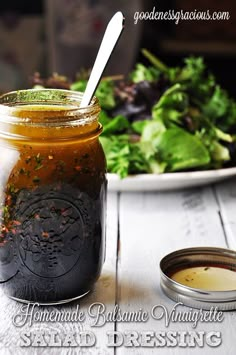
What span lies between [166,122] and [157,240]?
0.41 meters

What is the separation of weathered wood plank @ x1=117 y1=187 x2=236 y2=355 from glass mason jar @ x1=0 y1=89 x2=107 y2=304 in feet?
0.35

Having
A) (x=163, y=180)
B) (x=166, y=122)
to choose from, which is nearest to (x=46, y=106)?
(x=163, y=180)

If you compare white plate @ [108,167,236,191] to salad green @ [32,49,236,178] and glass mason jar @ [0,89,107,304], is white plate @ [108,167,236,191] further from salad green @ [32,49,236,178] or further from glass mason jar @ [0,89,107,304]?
glass mason jar @ [0,89,107,304]

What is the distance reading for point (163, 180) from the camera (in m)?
1.43

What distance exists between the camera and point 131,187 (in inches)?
56.6

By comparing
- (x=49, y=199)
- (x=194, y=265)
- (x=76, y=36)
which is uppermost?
(x=49, y=199)

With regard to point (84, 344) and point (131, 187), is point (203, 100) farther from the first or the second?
point (84, 344)

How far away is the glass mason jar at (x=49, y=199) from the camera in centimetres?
92

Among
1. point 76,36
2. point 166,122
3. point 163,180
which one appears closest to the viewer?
point 163,180

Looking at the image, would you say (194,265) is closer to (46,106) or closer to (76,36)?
(46,106)

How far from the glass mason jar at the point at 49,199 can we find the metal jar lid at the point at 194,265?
124mm

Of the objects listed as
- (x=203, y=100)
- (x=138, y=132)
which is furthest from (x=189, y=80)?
(x=138, y=132)

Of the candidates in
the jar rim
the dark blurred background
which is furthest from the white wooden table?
the dark blurred background

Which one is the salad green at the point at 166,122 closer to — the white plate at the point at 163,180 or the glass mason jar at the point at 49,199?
the white plate at the point at 163,180
